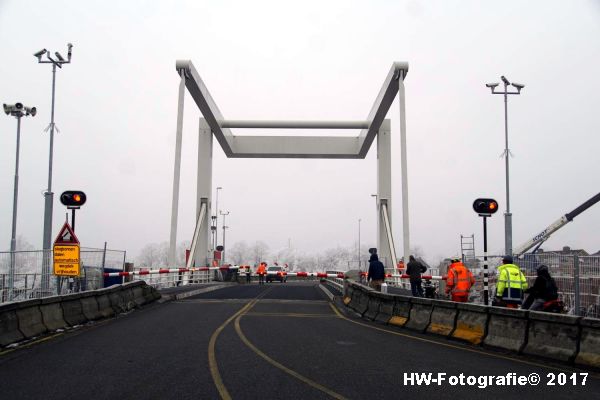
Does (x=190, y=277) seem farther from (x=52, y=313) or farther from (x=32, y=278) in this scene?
(x=52, y=313)

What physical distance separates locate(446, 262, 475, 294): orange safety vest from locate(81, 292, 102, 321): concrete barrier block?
9549 mm

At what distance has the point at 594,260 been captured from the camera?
12336 millimetres

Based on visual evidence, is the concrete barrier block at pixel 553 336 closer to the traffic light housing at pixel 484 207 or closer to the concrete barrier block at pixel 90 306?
the traffic light housing at pixel 484 207

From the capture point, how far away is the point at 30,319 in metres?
11.9

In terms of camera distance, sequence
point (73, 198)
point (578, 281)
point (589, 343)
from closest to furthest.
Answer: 1. point (589, 343)
2. point (578, 281)
3. point (73, 198)

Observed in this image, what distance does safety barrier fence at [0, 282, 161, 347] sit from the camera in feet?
36.2

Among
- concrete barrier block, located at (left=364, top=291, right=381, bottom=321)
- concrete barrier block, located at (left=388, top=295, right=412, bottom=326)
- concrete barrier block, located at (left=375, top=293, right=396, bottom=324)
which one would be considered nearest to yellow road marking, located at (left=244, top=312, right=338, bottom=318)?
concrete barrier block, located at (left=364, top=291, right=381, bottom=321)

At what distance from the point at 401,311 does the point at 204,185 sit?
88.5 ft

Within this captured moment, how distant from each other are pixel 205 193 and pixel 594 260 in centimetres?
3072

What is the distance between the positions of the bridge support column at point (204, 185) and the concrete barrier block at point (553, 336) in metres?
31.3

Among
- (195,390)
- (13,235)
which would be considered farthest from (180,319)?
(13,235)

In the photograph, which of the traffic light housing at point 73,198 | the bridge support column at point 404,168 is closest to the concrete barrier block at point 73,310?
the traffic light housing at point 73,198

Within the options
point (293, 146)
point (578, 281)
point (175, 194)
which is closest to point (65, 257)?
point (578, 281)

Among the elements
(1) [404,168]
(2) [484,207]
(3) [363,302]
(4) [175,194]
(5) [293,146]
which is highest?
(5) [293,146]
